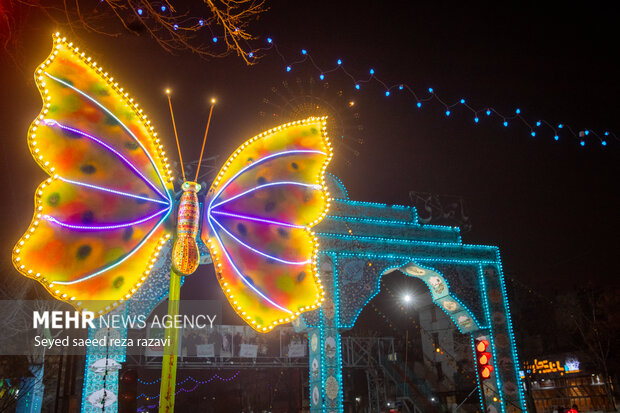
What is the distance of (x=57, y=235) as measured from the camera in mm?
4391

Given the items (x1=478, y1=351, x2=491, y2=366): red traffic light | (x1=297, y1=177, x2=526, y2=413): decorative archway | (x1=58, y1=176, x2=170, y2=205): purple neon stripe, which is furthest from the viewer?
(x1=297, y1=177, x2=526, y2=413): decorative archway

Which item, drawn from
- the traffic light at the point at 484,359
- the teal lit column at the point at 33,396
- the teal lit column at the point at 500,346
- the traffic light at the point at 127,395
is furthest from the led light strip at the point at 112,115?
the teal lit column at the point at 33,396

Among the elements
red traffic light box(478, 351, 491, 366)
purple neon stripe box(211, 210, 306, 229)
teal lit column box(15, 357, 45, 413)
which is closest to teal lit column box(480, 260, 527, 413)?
red traffic light box(478, 351, 491, 366)

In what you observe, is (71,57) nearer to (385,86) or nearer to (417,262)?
(385,86)

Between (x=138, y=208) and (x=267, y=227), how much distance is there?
1538mm

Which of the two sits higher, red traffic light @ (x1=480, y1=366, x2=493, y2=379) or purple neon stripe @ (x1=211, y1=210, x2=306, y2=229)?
purple neon stripe @ (x1=211, y1=210, x2=306, y2=229)

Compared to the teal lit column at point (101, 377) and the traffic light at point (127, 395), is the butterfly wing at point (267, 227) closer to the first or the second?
the traffic light at point (127, 395)

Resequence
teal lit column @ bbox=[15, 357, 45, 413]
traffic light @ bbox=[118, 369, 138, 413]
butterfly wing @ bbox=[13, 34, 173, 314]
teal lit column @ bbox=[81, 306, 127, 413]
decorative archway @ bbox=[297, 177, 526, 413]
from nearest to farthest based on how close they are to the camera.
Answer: butterfly wing @ bbox=[13, 34, 173, 314] → traffic light @ bbox=[118, 369, 138, 413] → teal lit column @ bbox=[81, 306, 127, 413] → decorative archway @ bbox=[297, 177, 526, 413] → teal lit column @ bbox=[15, 357, 45, 413]

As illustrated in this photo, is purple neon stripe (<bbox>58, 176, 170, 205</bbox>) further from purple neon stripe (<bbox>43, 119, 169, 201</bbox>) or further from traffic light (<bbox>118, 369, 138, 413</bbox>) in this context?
A: traffic light (<bbox>118, 369, 138, 413</bbox>)

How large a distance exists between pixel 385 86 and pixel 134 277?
8474 mm

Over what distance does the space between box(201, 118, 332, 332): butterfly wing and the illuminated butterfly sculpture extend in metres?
0.01

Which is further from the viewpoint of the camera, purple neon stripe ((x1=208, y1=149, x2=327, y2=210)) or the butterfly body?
purple neon stripe ((x1=208, y1=149, x2=327, y2=210))

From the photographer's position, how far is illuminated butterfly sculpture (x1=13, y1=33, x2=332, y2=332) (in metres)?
4.48

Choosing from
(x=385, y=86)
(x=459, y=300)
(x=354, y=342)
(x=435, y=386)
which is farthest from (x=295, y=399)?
(x=385, y=86)
